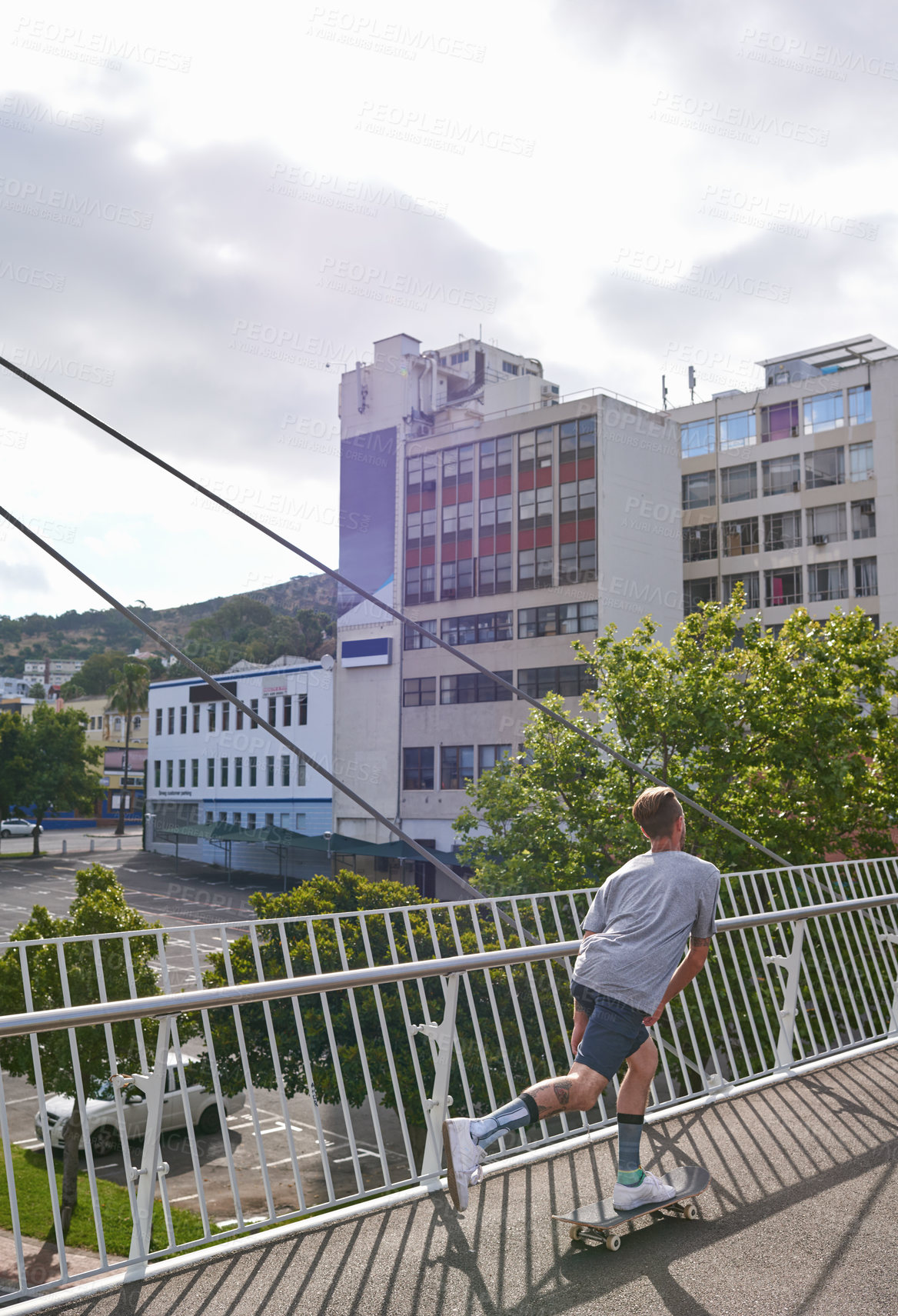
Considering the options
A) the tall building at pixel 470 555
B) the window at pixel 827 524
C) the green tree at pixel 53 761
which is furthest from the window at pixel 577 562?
the green tree at pixel 53 761

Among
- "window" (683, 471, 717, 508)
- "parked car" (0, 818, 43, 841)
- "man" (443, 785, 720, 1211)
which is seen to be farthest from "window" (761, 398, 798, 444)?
"parked car" (0, 818, 43, 841)

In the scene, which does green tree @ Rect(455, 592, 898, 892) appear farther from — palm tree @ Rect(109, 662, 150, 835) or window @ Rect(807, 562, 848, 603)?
palm tree @ Rect(109, 662, 150, 835)

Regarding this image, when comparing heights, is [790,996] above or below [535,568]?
below

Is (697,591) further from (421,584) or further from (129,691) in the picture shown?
(129,691)

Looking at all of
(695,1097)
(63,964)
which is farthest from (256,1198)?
(63,964)

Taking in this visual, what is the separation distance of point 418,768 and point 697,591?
18361 mm

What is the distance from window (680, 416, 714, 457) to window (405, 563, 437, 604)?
1582 centimetres

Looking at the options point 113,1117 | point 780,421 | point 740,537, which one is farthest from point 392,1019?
point 780,421

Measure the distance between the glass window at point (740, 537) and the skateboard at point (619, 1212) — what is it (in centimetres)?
5739

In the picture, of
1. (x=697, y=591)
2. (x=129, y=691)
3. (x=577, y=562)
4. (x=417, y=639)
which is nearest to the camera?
(x=577, y=562)

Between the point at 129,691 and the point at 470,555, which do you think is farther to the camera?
the point at 129,691

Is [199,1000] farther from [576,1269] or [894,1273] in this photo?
[894,1273]

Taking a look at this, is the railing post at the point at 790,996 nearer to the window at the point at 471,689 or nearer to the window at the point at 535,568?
the window at the point at 471,689

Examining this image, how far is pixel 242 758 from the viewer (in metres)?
70.8
